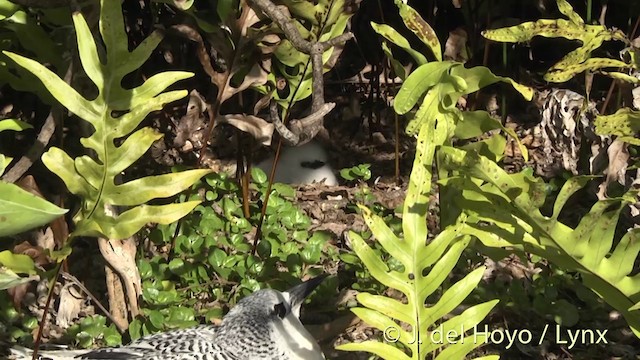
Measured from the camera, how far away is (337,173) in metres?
3.63

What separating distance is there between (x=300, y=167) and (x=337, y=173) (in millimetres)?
150

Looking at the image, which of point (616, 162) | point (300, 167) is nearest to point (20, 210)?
point (616, 162)

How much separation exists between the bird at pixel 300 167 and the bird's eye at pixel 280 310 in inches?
44.0

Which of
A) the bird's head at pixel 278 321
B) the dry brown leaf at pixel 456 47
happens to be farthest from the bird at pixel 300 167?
the bird's head at pixel 278 321

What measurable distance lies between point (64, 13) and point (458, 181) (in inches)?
50.3

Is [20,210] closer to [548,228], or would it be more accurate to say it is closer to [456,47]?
[548,228]

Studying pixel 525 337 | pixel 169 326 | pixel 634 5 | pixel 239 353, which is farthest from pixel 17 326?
pixel 634 5

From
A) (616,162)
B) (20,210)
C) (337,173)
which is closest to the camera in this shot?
(20,210)

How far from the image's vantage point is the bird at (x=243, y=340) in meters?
2.36

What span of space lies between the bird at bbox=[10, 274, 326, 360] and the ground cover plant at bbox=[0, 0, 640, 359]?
238 mm

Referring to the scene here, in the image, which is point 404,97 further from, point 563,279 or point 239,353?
point 563,279

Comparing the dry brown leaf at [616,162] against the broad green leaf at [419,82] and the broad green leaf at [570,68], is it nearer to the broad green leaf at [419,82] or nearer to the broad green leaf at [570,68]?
the broad green leaf at [570,68]

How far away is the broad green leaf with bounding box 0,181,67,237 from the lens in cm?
174

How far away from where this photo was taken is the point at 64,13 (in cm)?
256
